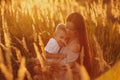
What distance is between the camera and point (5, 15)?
2.66m

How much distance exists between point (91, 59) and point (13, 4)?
62 cm

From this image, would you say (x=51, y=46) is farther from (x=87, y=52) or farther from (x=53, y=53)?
(x=87, y=52)

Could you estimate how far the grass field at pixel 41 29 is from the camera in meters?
2.64

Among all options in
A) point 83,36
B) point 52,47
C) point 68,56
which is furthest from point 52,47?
point 83,36

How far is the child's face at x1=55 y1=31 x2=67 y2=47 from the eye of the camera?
8.95 ft

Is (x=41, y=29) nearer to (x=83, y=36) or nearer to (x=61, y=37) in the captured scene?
(x=61, y=37)

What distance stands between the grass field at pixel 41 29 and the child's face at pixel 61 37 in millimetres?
49

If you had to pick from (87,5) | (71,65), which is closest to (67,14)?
(87,5)

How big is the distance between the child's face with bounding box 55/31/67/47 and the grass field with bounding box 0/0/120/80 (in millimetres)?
49

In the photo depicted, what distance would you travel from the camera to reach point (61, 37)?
8.97ft

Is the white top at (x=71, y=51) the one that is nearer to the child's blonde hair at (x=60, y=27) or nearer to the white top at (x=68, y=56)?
the white top at (x=68, y=56)

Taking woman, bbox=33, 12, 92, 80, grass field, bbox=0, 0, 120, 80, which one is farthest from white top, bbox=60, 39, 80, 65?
grass field, bbox=0, 0, 120, 80

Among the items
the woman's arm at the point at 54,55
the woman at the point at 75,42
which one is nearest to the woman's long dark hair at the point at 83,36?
the woman at the point at 75,42

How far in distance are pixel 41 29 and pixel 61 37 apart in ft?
0.46
